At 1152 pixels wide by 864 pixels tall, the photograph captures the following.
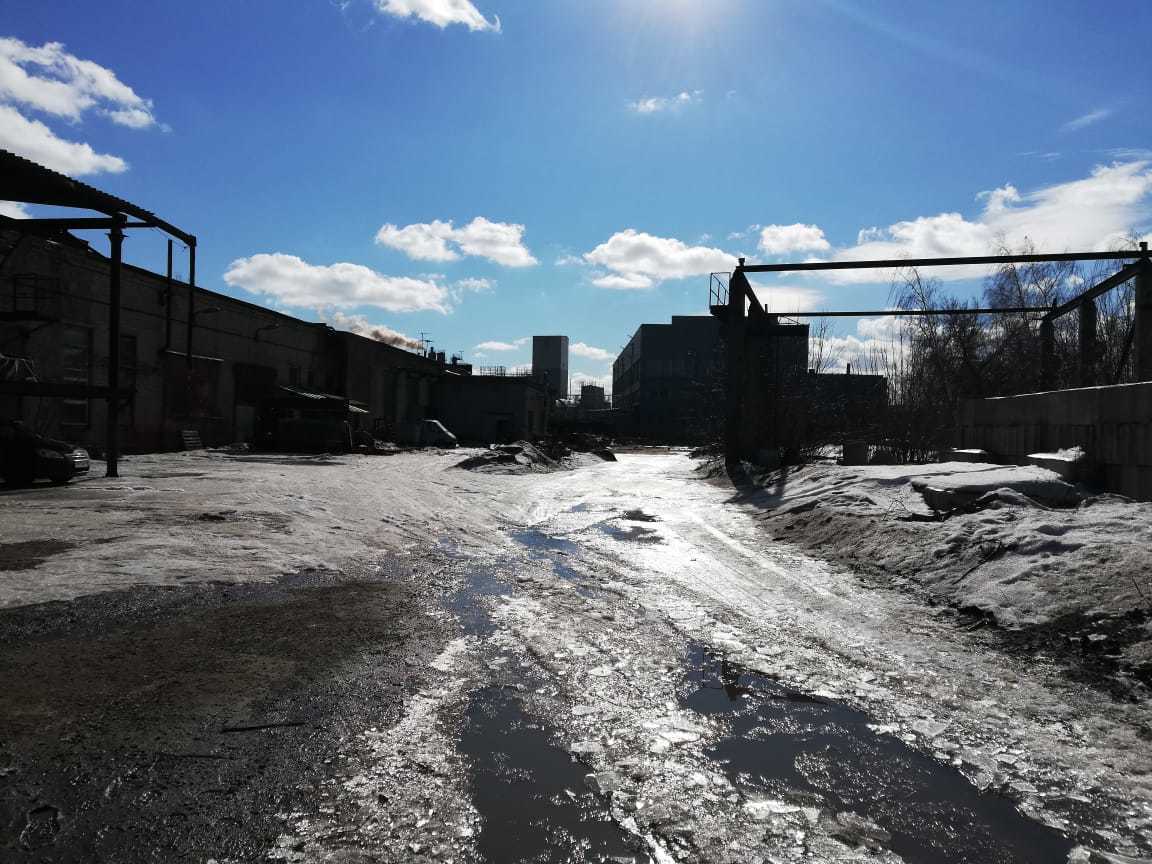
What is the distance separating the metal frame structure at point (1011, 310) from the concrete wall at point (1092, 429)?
4.60 metres

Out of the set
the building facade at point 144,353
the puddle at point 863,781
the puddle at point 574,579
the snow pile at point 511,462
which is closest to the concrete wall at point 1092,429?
the puddle at point 574,579

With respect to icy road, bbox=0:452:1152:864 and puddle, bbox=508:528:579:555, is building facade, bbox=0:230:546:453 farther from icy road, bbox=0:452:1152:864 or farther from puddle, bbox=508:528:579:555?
icy road, bbox=0:452:1152:864

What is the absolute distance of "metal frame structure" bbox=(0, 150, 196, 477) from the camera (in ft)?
49.7

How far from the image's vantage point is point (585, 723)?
11.6ft

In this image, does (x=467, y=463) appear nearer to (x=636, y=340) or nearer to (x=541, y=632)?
(x=541, y=632)

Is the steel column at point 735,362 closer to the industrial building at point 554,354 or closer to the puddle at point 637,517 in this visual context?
the puddle at point 637,517

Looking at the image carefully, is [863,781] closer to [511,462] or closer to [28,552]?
[28,552]

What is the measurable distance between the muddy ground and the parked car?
387 inches

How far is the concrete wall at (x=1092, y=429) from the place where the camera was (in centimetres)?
802

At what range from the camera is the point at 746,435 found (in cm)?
2253

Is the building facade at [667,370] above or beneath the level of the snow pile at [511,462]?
above

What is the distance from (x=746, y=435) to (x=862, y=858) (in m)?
20.5

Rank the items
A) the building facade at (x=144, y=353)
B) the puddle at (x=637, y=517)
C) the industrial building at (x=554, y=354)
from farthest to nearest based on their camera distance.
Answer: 1. the industrial building at (x=554, y=354)
2. the building facade at (x=144, y=353)
3. the puddle at (x=637, y=517)

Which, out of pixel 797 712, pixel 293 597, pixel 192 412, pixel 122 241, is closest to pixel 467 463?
pixel 122 241
